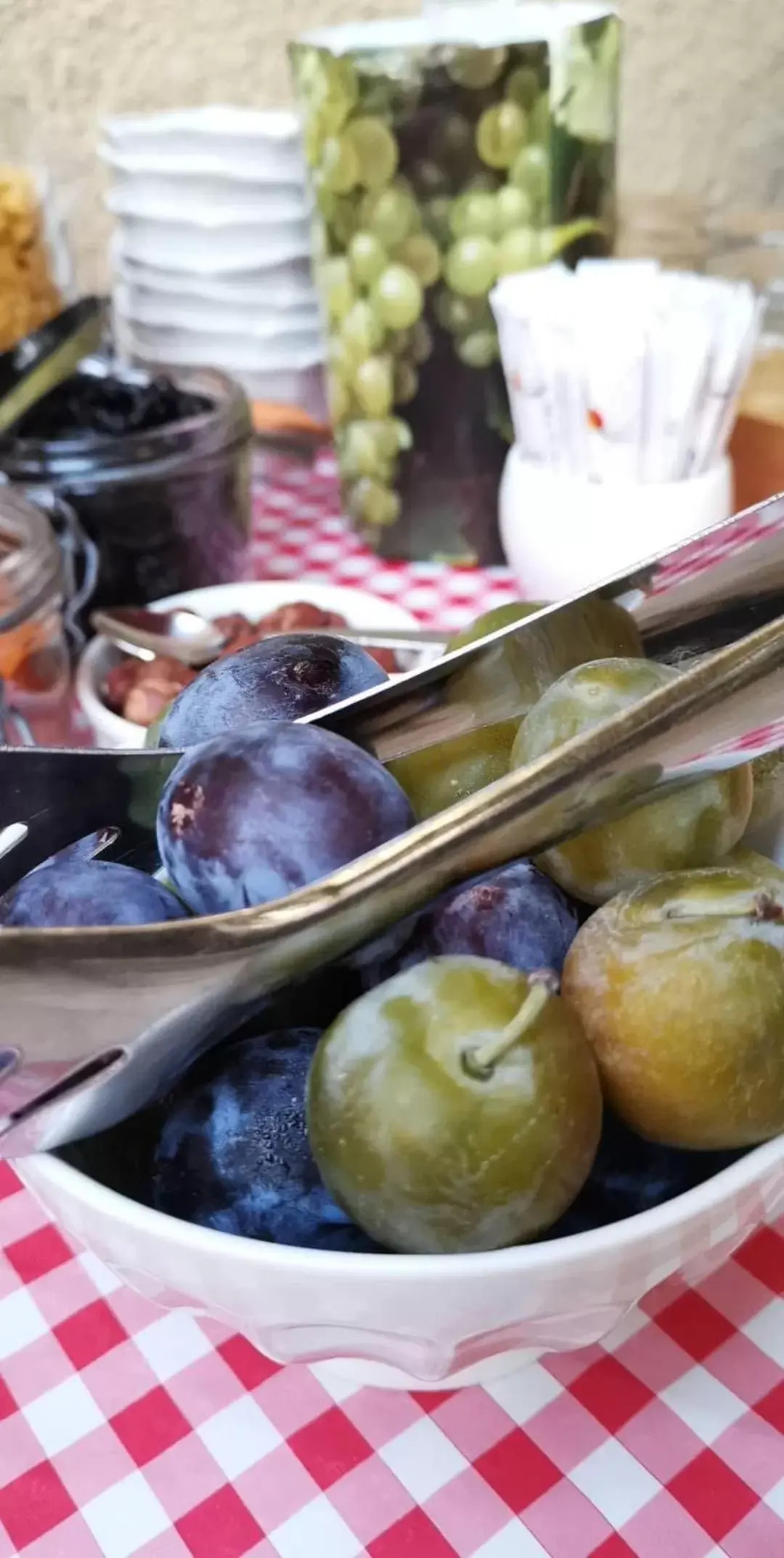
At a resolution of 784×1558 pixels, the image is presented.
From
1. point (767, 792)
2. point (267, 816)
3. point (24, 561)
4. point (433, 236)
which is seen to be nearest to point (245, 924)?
point (267, 816)

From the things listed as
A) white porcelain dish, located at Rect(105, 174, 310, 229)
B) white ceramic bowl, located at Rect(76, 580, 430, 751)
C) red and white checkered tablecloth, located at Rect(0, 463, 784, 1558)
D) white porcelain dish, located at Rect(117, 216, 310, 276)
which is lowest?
red and white checkered tablecloth, located at Rect(0, 463, 784, 1558)

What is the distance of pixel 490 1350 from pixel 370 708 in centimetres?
16

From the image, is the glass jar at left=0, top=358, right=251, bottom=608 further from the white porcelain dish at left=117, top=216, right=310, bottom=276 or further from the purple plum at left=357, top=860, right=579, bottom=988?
the purple plum at left=357, top=860, right=579, bottom=988

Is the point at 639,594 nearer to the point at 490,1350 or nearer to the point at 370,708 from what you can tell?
the point at 370,708

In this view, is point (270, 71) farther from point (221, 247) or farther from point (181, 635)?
point (181, 635)

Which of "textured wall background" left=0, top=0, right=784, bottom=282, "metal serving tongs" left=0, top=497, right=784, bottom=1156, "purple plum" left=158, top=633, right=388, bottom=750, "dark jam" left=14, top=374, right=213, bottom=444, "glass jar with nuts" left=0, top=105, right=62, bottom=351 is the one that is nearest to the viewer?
→ "metal serving tongs" left=0, top=497, right=784, bottom=1156

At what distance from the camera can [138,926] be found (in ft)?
0.73

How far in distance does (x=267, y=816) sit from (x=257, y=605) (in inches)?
17.6

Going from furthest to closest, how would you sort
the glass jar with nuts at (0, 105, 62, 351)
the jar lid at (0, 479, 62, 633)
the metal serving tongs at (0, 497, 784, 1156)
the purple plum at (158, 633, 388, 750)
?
the glass jar with nuts at (0, 105, 62, 351), the jar lid at (0, 479, 62, 633), the purple plum at (158, 633, 388, 750), the metal serving tongs at (0, 497, 784, 1156)

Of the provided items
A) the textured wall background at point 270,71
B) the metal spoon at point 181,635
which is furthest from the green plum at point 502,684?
the textured wall background at point 270,71

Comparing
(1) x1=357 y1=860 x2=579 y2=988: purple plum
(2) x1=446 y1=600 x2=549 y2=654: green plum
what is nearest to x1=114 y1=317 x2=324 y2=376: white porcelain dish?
(2) x1=446 y1=600 x2=549 y2=654: green plum

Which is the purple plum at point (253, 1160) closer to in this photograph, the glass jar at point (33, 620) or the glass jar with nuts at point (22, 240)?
the glass jar at point (33, 620)

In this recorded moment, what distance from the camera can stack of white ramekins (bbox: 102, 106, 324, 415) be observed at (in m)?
0.87

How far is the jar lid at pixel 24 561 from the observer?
22.4 inches
